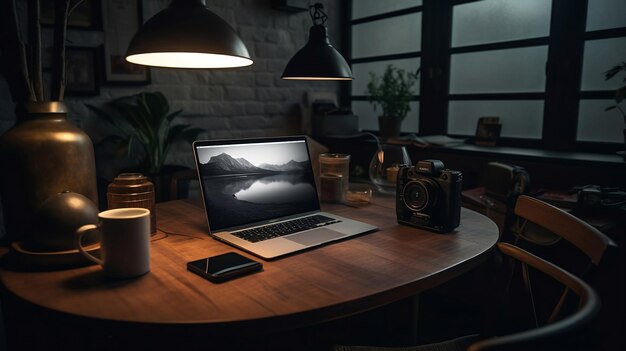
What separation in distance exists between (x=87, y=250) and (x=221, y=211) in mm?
336

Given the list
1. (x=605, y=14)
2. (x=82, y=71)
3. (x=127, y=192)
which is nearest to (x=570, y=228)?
(x=127, y=192)

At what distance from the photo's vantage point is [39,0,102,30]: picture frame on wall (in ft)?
6.97

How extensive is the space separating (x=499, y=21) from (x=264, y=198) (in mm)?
1931

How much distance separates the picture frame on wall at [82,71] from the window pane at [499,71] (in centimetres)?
203

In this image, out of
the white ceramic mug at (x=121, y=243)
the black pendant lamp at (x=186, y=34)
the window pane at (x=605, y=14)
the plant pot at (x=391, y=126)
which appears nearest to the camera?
the white ceramic mug at (x=121, y=243)

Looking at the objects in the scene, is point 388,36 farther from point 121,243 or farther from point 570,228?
point 121,243

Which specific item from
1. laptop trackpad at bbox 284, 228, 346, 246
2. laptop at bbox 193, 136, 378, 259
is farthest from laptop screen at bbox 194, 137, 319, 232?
laptop trackpad at bbox 284, 228, 346, 246

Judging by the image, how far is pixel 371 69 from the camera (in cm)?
323

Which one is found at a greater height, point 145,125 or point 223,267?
point 145,125

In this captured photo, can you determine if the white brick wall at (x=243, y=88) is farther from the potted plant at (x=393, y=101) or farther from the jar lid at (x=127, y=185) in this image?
the jar lid at (x=127, y=185)

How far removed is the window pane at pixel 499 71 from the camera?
2.30m

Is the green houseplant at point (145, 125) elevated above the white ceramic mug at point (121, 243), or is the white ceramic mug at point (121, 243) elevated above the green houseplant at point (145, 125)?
the green houseplant at point (145, 125)

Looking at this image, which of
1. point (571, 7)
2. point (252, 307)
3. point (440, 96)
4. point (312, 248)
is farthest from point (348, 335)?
point (571, 7)

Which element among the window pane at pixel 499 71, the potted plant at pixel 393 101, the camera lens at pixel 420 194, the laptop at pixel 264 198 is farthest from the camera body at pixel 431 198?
the potted plant at pixel 393 101
